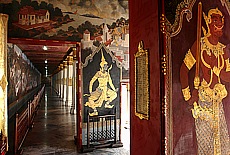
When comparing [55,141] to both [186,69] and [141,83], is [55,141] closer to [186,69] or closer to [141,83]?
[141,83]

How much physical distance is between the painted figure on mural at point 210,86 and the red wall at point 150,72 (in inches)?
10.6

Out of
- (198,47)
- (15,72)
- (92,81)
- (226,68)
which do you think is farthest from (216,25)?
(15,72)

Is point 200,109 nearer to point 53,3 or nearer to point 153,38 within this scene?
point 153,38

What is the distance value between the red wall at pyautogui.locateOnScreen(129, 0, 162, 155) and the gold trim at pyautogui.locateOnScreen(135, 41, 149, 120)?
0.22 ft

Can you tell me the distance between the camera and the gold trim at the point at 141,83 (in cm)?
207

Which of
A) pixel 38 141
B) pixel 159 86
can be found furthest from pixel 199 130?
pixel 38 141

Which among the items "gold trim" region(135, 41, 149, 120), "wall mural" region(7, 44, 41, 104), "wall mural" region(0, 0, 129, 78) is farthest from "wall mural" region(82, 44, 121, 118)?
"gold trim" region(135, 41, 149, 120)

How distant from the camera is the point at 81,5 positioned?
17.8ft

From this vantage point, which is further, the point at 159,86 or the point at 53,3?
the point at 53,3

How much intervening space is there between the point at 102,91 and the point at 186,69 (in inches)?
154

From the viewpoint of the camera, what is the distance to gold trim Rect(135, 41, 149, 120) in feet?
6.80

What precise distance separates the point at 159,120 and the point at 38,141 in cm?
518

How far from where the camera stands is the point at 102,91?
5.70 meters

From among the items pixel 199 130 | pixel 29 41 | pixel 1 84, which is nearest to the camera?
pixel 199 130
